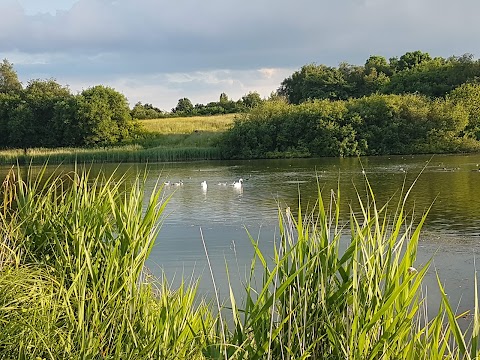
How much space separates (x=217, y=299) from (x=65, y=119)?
187 feet

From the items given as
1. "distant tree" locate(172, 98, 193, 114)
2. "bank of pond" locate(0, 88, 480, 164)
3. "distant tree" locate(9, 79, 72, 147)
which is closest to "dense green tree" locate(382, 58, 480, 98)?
"bank of pond" locate(0, 88, 480, 164)

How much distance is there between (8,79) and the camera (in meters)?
72.3

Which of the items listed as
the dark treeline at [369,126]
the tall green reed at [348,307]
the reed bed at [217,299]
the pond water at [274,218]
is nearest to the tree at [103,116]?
the dark treeline at [369,126]

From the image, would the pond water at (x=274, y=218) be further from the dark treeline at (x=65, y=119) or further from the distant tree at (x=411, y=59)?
the distant tree at (x=411, y=59)

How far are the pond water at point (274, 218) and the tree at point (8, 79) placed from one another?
1923 inches

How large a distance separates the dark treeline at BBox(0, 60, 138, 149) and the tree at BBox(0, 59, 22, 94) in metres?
9.00

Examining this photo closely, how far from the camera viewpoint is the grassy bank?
47594 millimetres

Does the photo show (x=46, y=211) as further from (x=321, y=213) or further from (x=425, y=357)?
(x=425, y=357)

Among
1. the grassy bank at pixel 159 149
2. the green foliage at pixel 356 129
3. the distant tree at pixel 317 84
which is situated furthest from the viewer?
the distant tree at pixel 317 84

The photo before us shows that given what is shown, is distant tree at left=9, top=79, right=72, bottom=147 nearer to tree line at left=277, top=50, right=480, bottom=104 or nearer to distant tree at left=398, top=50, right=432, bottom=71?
tree line at left=277, top=50, right=480, bottom=104

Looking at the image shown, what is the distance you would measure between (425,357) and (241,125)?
46088mm

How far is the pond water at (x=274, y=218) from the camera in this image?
9.46 metres

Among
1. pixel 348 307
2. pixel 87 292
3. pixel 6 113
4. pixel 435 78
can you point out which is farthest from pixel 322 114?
pixel 348 307

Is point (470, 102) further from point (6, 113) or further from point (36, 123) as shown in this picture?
point (6, 113)
